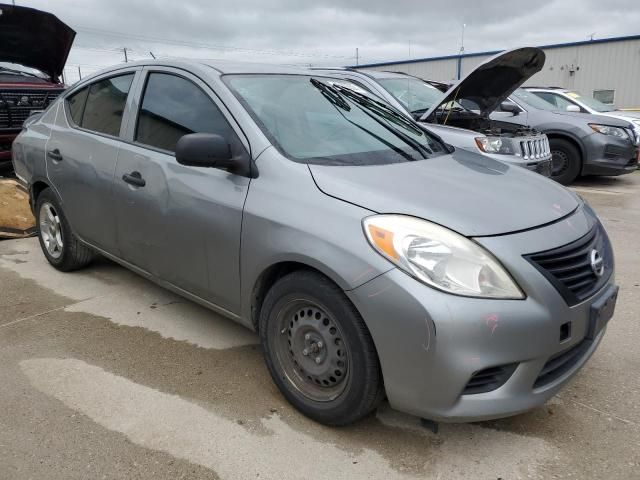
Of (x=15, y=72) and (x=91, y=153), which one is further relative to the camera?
(x=15, y=72)

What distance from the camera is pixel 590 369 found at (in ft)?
10.0

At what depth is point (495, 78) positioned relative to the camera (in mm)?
6492

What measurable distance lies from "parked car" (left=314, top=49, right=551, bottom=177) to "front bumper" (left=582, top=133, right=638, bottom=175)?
181 centimetres

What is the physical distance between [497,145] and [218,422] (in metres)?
4.99

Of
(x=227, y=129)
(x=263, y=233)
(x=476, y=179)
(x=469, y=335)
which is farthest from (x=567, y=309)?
(x=227, y=129)

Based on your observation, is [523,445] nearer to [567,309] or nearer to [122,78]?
[567,309]

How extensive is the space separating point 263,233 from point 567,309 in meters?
1.36

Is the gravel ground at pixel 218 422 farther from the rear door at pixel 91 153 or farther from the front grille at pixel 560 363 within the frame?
the rear door at pixel 91 153

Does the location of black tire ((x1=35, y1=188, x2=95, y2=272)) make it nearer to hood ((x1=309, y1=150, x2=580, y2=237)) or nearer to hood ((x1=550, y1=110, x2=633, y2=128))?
hood ((x1=309, y1=150, x2=580, y2=237))

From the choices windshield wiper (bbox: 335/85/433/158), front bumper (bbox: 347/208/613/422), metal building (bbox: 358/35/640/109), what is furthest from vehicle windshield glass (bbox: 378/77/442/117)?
metal building (bbox: 358/35/640/109)

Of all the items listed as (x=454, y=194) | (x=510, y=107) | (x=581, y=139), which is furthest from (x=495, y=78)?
(x=454, y=194)

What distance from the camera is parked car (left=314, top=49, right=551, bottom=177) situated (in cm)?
630

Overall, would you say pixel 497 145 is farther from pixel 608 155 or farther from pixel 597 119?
pixel 597 119

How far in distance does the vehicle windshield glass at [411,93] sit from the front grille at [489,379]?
17.1ft
